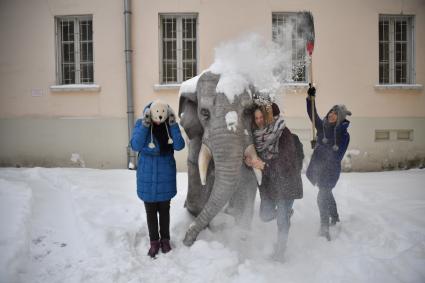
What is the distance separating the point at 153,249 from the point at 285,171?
4.99 ft

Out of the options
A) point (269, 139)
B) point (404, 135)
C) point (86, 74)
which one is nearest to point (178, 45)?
point (86, 74)

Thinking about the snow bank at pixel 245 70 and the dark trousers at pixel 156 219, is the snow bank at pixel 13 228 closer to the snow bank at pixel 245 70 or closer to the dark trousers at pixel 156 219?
the dark trousers at pixel 156 219

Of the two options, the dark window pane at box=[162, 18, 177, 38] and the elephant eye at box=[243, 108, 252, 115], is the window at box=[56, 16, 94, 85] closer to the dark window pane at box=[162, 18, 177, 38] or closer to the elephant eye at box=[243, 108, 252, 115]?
the dark window pane at box=[162, 18, 177, 38]

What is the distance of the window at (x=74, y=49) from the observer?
8609mm

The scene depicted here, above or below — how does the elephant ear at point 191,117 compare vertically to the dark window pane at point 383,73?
below

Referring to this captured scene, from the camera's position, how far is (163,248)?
346cm

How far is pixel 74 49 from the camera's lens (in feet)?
28.4

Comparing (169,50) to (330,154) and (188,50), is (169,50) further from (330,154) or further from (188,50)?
(330,154)

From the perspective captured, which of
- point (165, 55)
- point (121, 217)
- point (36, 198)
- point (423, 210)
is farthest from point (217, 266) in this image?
point (165, 55)

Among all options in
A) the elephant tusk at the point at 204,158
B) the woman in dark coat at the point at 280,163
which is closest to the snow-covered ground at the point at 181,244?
the woman in dark coat at the point at 280,163

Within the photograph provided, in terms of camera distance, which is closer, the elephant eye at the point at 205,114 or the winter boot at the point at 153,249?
the winter boot at the point at 153,249

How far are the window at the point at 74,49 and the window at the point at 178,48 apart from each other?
185 cm

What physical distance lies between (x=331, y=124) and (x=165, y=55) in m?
5.51

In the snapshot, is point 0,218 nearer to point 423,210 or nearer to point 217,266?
point 217,266
